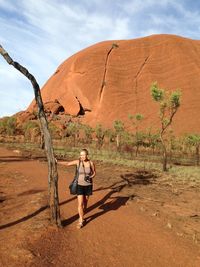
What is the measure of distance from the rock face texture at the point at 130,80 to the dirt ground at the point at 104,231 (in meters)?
67.0

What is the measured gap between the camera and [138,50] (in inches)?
3701

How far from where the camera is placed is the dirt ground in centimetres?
632

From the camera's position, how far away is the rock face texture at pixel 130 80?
8250cm

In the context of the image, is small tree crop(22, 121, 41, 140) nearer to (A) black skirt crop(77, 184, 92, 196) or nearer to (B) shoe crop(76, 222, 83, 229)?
(A) black skirt crop(77, 184, 92, 196)

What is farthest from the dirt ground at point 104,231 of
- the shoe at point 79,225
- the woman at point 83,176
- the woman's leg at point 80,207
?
the woman at point 83,176

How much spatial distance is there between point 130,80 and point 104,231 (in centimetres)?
8245

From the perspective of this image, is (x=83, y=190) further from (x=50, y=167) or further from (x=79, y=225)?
(x=50, y=167)

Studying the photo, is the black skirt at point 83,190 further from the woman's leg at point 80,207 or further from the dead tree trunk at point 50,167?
the dead tree trunk at point 50,167

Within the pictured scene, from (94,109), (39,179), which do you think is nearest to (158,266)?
(39,179)

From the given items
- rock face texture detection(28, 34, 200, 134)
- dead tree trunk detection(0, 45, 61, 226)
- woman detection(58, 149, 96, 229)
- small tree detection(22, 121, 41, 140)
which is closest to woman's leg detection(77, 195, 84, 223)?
woman detection(58, 149, 96, 229)

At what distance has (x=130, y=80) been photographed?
291ft

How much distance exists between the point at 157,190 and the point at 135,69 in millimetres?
77626

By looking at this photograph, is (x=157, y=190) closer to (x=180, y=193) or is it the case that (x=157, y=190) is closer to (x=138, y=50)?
(x=180, y=193)

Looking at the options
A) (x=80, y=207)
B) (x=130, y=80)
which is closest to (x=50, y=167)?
(x=80, y=207)
